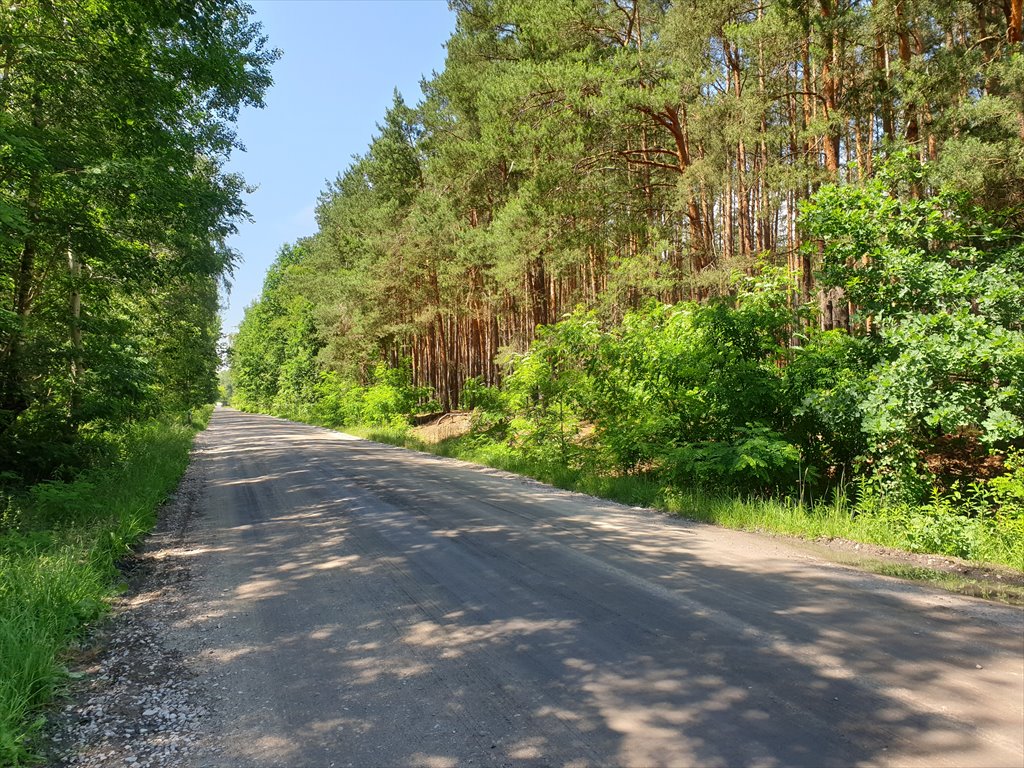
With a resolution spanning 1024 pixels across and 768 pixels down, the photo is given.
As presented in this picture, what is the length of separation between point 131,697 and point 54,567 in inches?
98.4

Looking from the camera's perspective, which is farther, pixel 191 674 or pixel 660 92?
pixel 660 92

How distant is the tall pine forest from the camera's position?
771 cm

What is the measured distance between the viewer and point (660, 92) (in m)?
12.7

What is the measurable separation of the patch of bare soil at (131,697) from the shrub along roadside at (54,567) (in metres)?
0.14

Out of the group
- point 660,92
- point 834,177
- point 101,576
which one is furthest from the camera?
point 660,92

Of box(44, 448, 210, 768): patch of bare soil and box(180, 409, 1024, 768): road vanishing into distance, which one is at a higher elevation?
box(180, 409, 1024, 768): road vanishing into distance

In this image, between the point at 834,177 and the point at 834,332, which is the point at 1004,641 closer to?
the point at 834,332

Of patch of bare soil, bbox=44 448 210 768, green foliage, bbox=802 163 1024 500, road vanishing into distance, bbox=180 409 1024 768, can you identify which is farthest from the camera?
green foliage, bbox=802 163 1024 500

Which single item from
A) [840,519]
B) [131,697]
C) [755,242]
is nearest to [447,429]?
[755,242]

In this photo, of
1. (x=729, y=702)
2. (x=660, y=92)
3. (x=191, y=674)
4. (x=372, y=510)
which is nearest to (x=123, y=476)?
(x=372, y=510)

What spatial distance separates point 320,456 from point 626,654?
14.5m

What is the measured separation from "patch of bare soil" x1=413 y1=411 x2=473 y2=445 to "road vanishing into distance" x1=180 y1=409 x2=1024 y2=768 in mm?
14711

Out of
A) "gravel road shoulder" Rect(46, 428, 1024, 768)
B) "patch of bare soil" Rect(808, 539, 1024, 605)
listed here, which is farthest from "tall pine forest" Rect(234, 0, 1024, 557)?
"gravel road shoulder" Rect(46, 428, 1024, 768)

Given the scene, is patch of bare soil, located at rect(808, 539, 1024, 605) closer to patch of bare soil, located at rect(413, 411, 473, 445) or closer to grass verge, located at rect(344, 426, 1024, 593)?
grass verge, located at rect(344, 426, 1024, 593)
